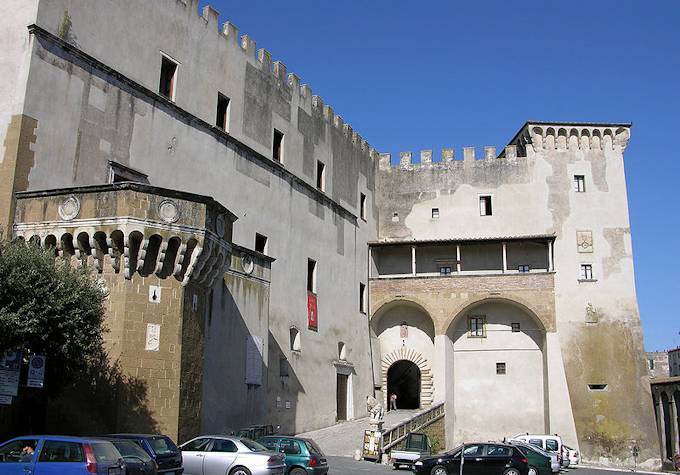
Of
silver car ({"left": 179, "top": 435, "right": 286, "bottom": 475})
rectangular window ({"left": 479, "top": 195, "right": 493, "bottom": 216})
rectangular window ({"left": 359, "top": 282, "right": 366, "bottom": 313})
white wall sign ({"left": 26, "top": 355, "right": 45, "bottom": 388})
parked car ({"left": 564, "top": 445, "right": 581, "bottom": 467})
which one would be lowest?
parked car ({"left": 564, "top": 445, "right": 581, "bottom": 467})

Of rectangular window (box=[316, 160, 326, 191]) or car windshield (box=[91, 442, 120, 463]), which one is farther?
rectangular window (box=[316, 160, 326, 191])

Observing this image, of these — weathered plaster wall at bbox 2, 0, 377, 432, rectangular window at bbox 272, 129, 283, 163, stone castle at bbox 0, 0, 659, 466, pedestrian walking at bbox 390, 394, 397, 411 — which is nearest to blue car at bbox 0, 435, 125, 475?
stone castle at bbox 0, 0, 659, 466

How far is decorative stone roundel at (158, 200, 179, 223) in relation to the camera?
1733cm

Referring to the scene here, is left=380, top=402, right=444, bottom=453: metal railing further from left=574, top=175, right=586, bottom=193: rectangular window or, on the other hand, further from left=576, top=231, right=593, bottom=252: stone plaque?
left=574, top=175, right=586, bottom=193: rectangular window

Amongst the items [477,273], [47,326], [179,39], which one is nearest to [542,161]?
[477,273]

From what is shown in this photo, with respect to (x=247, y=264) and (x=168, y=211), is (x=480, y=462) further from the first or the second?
(x=168, y=211)

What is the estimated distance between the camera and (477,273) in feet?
119

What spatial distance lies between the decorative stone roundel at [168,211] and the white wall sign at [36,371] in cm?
451

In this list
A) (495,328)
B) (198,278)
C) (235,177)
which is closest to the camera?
(198,278)

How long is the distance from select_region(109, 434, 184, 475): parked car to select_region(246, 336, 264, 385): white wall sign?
29.4 feet

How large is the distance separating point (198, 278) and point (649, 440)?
23.6 m

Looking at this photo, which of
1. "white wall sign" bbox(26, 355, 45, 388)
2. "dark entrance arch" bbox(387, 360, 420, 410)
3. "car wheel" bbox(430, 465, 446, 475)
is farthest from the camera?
"dark entrance arch" bbox(387, 360, 420, 410)

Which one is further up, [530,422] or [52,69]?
[52,69]

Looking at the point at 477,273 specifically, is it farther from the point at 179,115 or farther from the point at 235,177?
the point at 179,115
